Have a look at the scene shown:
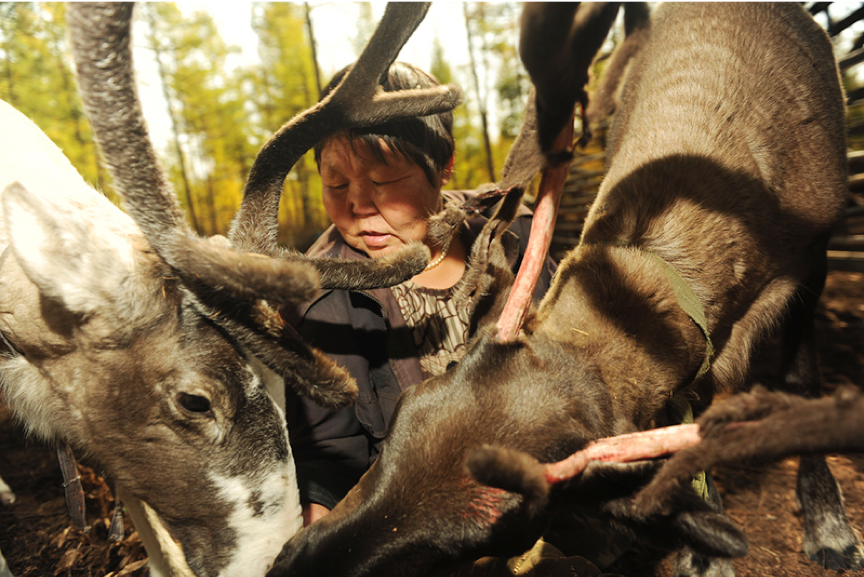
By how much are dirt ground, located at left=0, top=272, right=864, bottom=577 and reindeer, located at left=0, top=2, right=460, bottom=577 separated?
1.06m

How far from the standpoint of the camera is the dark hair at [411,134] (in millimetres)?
2363

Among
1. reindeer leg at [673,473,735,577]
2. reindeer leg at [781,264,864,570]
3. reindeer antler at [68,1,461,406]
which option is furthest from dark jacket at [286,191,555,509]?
reindeer leg at [781,264,864,570]

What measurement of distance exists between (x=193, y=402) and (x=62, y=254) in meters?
0.72

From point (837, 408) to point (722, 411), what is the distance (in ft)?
0.68

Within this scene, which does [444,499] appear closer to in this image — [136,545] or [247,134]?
[136,545]

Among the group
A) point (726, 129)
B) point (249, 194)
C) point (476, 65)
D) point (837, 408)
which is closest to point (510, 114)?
point (476, 65)

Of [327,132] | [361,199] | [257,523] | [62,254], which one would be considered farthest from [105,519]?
[327,132]

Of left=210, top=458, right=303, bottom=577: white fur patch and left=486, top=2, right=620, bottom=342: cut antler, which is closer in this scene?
left=486, top=2, right=620, bottom=342: cut antler

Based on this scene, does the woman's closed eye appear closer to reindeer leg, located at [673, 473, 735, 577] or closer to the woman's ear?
the woman's ear

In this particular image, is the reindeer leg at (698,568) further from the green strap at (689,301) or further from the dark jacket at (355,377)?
the dark jacket at (355,377)

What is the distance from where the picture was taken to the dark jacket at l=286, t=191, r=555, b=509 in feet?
7.81

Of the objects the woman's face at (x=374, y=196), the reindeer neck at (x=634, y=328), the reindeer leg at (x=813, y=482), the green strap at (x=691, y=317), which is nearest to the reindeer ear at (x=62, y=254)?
the woman's face at (x=374, y=196)

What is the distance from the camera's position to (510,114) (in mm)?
12281

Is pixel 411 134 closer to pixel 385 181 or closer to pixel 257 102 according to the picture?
→ pixel 385 181
